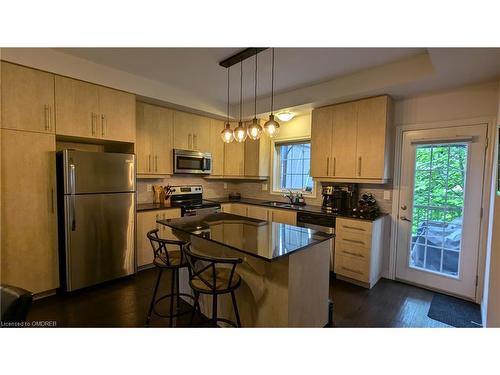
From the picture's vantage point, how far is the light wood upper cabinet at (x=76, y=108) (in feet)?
8.19

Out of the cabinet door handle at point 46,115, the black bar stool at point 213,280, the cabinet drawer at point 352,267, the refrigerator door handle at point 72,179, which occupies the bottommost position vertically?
the cabinet drawer at point 352,267

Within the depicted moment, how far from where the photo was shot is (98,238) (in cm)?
274

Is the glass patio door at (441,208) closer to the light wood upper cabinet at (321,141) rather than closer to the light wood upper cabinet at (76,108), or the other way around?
the light wood upper cabinet at (321,141)

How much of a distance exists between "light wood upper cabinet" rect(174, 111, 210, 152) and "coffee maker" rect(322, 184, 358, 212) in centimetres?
229

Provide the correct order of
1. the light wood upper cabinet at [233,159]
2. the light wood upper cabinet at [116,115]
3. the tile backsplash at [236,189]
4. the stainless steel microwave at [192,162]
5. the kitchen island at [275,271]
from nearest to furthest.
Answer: the kitchen island at [275,271] → the light wood upper cabinet at [116,115] → the tile backsplash at [236,189] → the stainless steel microwave at [192,162] → the light wood upper cabinet at [233,159]

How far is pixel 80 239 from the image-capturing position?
2.61 metres

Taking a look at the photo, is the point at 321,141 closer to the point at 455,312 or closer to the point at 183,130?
the point at 183,130

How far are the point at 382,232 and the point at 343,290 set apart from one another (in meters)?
0.95

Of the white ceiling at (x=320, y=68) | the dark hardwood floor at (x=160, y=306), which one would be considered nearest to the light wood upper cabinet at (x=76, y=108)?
the white ceiling at (x=320, y=68)

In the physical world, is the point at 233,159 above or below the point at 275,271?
above

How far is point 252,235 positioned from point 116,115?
91.2 inches

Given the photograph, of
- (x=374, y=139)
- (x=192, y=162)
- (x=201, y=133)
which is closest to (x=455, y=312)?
(x=374, y=139)

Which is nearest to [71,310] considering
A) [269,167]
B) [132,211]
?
[132,211]

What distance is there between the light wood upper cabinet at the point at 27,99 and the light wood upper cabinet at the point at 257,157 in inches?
116
